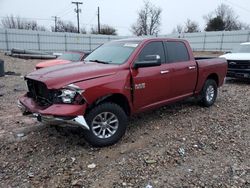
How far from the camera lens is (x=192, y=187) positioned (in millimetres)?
3301

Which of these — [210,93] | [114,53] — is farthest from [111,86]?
[210,93]

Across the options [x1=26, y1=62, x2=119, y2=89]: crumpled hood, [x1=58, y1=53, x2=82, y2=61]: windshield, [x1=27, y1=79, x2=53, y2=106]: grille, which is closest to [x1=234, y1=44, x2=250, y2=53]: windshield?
[x1=58, y1=53, x2=82, y2=61]: windshield

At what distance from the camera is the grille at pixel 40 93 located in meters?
4.03

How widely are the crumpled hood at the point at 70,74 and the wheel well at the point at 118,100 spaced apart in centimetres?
39

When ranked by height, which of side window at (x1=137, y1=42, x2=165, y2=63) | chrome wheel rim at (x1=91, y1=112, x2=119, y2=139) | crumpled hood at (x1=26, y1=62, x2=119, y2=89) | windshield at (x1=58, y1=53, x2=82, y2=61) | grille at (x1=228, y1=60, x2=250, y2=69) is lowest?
chrome wheel rim at (x1=91, y1=112, x2=119, y2=139)

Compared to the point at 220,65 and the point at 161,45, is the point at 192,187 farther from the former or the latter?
the point at 220,65

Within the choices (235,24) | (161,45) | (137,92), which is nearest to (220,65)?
(161,45)

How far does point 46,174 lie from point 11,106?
413cm

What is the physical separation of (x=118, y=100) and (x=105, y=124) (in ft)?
1.73

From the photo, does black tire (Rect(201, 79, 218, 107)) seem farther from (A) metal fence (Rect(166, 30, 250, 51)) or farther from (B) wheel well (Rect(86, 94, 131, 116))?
(A) metal fence (Rect(166, 30, 250, 51))

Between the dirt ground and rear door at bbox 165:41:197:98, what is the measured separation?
68 centimetres

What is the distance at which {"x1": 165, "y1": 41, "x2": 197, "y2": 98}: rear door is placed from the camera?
18.1 feet

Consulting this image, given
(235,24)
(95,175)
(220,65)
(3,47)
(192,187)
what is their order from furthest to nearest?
(235,24) → (3,47) → (220,65) → (95,175) → (192,187)

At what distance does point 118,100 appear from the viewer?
452cm
